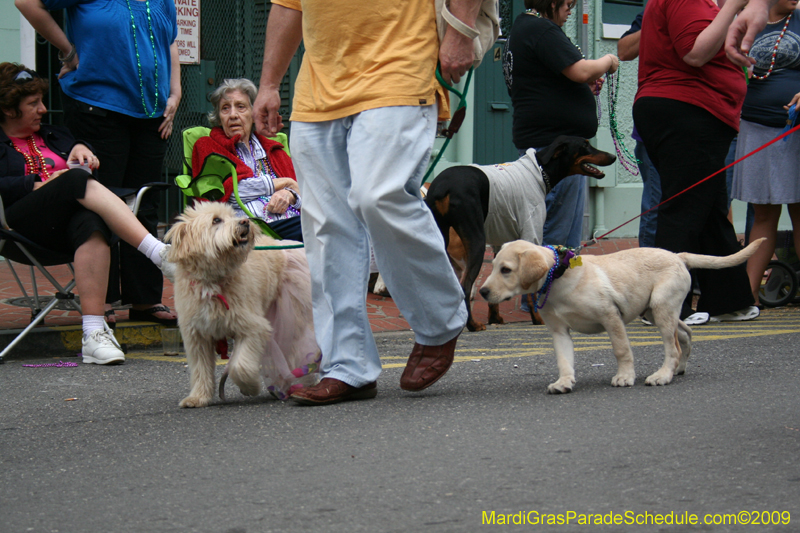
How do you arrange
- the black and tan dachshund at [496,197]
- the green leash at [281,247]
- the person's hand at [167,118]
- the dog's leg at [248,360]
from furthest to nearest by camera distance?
the black and tan dachshund at [496,197], the person's hand at [167,118], the green leash at [281,247], the dog's leg at [248,360]

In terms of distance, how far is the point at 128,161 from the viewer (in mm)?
5914

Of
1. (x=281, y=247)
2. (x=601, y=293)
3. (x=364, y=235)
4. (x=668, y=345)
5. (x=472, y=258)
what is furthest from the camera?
(x=472, y=258)

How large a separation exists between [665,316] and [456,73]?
1.41m

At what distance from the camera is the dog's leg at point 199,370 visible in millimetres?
3693

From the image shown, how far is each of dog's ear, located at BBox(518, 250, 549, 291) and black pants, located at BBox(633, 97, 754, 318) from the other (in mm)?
2405

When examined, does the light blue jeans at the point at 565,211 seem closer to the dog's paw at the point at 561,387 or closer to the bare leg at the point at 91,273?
the bare leg at the point at 91,273

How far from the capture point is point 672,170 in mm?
5980

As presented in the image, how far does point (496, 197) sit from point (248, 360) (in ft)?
9.51

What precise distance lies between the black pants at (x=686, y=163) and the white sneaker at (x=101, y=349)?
343 cm

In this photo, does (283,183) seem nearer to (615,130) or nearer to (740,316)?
(740,316)

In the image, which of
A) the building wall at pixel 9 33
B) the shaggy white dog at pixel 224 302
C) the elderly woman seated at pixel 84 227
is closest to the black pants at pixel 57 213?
the elderly woman seated at pixel 84 227

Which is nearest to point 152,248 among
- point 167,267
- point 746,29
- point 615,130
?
point 167,267

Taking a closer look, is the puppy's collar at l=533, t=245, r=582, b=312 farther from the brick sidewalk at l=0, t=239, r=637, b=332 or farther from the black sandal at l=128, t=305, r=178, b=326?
the black sandal at l=128, t=305, r=178, b=326

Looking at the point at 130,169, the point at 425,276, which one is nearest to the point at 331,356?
the point at 425,276
